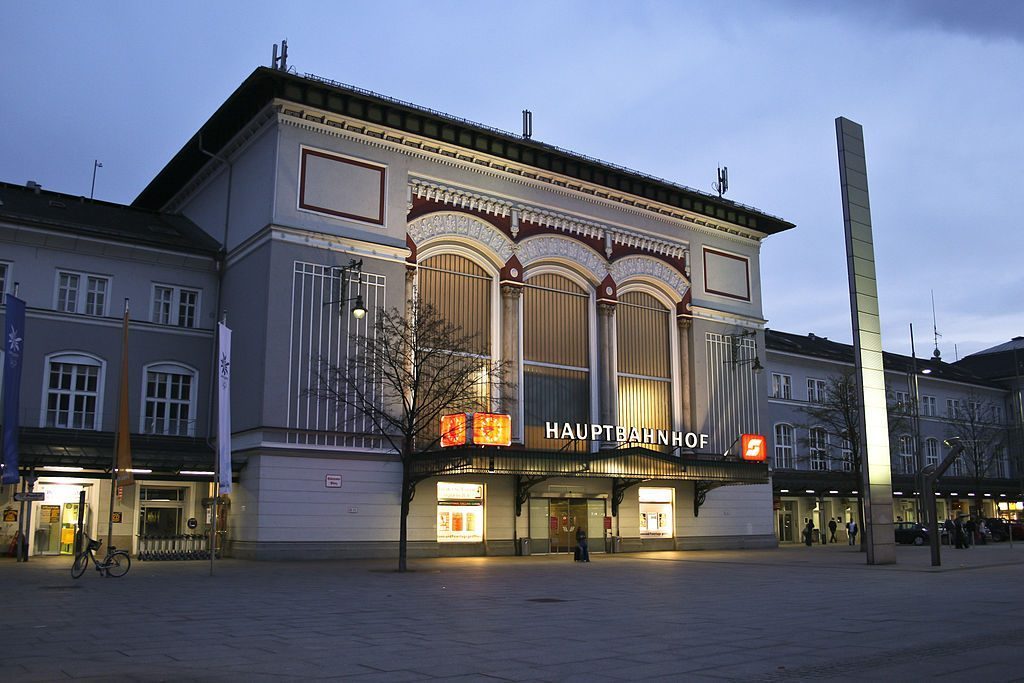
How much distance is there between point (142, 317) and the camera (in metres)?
37.8

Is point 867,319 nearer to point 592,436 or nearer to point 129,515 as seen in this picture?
point 592,436

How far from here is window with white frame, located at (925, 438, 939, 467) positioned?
235 ft

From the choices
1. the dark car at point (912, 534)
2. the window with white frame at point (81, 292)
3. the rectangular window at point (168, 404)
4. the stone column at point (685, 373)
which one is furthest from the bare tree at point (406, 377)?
the dark car at point (912, 534)

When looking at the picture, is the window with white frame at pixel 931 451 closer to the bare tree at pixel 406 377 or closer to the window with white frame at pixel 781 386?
the window with white frame at pixel 781 386

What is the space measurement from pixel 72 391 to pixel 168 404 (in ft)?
11.9

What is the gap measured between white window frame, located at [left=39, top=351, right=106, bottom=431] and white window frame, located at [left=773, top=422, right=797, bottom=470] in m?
39.5

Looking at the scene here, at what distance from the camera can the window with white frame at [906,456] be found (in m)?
68.1

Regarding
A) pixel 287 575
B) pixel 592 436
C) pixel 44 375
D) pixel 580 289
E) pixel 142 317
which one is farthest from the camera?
pixel 580 289

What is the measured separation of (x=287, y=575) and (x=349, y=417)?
10.2 m

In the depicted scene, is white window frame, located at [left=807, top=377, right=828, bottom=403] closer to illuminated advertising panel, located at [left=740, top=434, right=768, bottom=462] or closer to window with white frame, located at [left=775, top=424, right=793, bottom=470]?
window with white frame, located at [left=775, top=424, right=793, bottom=470]

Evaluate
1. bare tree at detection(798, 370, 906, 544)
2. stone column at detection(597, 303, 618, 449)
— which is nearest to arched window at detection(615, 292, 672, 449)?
stone column at detection(597, 303, 618, 449)

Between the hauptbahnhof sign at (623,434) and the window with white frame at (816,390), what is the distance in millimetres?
18762

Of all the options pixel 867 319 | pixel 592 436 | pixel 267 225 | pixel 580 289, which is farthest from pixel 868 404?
pixel 267 225

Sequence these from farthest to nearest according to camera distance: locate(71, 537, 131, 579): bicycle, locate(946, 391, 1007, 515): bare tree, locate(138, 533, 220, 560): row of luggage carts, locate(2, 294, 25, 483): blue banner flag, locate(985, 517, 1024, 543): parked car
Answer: locate(946, 391, 1007, 515): bare tree < locate(985, 517, 1024, 543): parked car < locate(138, 533, 220, 560): row of luggage carts < locate(2, 294, 25, 483): blue banner flag < locate(71, 537, 131, 579): bicycle
